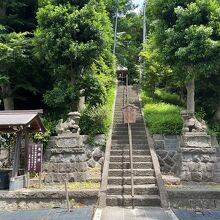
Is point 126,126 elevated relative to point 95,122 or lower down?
lower down

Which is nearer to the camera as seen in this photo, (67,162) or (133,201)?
(133,201)

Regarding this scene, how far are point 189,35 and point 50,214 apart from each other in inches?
363

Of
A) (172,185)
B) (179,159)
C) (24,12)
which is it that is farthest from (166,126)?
(24,12)

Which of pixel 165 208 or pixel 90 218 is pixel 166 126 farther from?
pixel 90 218

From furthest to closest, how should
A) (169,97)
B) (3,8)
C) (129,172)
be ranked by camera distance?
(169,97)
(3,8)
(129,172)

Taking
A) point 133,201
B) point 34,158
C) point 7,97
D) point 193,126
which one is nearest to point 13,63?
point 7,97

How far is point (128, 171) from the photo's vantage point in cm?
1262

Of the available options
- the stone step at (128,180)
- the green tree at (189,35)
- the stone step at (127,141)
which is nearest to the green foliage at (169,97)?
the green tree at (189,35)

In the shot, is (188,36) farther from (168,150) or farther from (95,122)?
(95,122)

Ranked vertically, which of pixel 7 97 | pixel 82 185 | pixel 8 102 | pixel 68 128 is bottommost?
pixel 82 185

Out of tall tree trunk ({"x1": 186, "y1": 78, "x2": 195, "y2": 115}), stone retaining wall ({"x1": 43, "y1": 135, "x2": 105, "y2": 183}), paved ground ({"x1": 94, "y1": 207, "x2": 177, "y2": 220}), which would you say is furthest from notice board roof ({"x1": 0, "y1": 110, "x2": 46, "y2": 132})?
tall tree trunk ({"x1": 186, "y1": 78, "x2": 195, "y2": 115})

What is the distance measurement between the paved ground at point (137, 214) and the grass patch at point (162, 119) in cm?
513

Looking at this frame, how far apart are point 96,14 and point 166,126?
19.8 ft

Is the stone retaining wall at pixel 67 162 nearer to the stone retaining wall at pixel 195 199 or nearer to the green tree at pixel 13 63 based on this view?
the stone retaining wall at pixel 195 199
